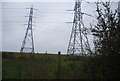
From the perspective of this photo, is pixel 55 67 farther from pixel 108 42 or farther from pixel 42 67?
pixel 108 42

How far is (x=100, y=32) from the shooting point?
7340 mm

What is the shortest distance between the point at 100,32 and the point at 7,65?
4.33m

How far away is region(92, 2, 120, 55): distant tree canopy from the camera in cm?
695

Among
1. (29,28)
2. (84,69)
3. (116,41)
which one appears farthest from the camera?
(29,28)

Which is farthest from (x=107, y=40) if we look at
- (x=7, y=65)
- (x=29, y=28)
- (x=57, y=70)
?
(x=29, y=28)

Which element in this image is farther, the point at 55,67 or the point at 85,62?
the point at 55,67

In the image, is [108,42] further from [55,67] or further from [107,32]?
[55,67]

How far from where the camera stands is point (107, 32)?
7.17m

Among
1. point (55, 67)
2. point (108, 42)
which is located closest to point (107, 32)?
point (108, 42)

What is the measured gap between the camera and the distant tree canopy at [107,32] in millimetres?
6953

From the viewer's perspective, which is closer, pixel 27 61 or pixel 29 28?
pixel 27 61

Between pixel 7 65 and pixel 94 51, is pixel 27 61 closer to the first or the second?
pixel 7 65

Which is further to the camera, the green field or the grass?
the grass

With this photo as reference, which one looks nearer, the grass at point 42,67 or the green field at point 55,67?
the green field at point 55,67
